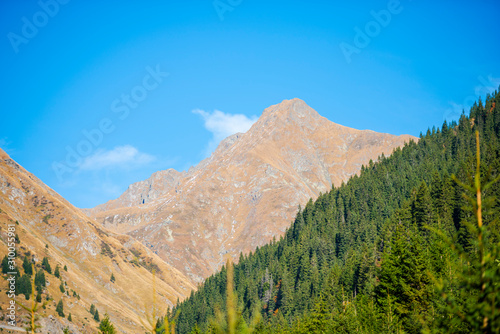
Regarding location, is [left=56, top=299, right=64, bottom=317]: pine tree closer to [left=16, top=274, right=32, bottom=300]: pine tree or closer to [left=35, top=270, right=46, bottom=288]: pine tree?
[left=35, top=270, right=46, bottom=288]: pine tree

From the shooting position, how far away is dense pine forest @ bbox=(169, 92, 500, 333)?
32.8 meters

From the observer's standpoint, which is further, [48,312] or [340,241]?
[48,312]

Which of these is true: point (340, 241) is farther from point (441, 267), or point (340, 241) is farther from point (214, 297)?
point (441, 267)

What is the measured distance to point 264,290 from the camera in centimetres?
12594

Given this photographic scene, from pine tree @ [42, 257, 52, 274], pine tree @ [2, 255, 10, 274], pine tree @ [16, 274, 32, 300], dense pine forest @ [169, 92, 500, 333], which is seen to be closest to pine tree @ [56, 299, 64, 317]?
pine tree @ [16, 274, 32, 300]

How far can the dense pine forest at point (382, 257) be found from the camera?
108 ft

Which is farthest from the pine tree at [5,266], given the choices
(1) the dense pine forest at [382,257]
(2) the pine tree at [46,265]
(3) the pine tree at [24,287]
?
(1) the dense pine forest at [382,257]

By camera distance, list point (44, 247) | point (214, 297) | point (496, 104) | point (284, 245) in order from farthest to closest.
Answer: point (44, 247) → point (496, 104) → point (284, 245) → point (214, 297)

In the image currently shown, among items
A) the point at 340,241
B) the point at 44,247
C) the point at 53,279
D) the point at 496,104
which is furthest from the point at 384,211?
the point at 44,247

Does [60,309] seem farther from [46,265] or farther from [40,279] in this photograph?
[46,265]

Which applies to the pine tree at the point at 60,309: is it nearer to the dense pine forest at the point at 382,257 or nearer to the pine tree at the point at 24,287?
the pine tree at the point at 24,287

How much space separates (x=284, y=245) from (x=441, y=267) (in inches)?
4376

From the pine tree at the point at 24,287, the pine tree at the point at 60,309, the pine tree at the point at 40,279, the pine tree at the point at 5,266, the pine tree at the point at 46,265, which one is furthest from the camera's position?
the pine tree at the point at 46,265

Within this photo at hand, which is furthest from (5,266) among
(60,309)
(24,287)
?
(60,309)
